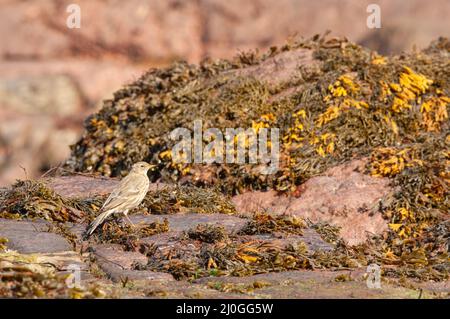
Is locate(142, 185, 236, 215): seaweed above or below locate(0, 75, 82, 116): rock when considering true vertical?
below

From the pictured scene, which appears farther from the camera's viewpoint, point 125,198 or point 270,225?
point 125,198

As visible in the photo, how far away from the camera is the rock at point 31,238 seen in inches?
352

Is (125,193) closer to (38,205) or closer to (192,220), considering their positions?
(192,220)

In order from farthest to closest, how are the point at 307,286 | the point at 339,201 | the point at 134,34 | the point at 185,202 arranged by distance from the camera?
the point at 134,34 < the point at 339,201 < the point at 185,202 < the point at 307,286

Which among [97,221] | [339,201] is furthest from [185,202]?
[339,201]

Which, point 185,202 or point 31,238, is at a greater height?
point 185,202

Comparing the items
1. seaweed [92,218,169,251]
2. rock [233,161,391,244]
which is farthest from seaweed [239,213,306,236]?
rock [233,161,391,244]

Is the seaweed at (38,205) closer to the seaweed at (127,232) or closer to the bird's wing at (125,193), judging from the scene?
the bird's wing at (125,193)

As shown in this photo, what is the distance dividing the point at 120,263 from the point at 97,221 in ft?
3.45

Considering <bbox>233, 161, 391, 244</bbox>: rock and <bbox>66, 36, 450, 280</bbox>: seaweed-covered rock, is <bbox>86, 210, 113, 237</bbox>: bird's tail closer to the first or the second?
<bbox>66, 36, 450, 280</bbox>: seaweed-covered rock

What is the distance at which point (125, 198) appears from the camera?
33.6 feet

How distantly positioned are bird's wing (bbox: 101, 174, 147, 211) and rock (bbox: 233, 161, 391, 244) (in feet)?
7.34

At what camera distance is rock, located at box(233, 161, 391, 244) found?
11781mm
